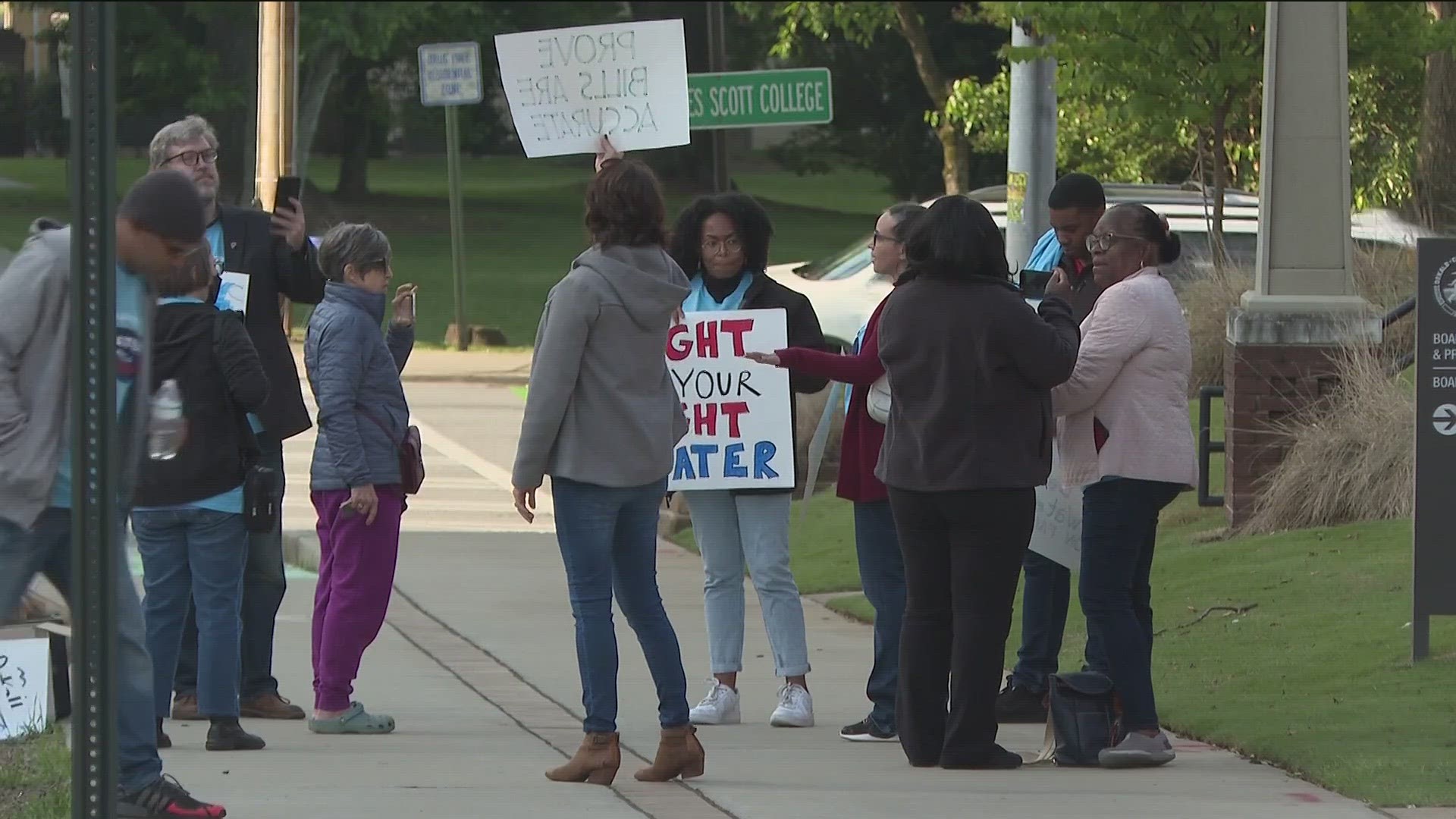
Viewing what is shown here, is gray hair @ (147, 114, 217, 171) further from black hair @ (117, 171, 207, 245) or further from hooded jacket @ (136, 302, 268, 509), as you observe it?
black hair @ (117, 171, 207, 245)

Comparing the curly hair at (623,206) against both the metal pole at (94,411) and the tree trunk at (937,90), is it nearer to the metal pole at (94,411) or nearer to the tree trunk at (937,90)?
the metal pole at (94,411)

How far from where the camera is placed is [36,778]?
6367 millimetres

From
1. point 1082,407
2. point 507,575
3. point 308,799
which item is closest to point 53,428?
point 308,799

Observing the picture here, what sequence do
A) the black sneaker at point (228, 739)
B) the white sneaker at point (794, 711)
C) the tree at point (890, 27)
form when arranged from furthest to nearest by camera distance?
the tree at point (890, 27) → the white sneaker at point (794, 711) → the black sneaker at point (228, 739)

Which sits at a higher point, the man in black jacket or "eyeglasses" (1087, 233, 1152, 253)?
"eyeglasses" (1087, 233, 1152, 253)

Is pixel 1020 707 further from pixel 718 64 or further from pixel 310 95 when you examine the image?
pixel 310 95

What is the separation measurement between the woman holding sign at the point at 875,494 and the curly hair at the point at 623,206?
2.80ft

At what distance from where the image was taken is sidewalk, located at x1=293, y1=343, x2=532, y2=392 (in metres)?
20.6

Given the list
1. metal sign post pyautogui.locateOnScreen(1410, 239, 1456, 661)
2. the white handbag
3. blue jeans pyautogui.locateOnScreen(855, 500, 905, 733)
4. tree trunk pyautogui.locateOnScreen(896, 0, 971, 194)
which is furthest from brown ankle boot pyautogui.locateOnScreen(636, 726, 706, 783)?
tree trunk pyautogui.locateOnScreen(896, 0, 971, 194)

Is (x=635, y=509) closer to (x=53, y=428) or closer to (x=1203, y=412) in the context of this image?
(x=53, y=428)

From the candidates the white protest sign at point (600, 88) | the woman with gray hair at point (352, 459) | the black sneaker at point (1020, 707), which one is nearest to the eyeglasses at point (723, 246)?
the white protest sign at point (600, 88)

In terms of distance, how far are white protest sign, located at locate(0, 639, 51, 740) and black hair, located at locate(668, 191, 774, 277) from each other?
241 centimetres

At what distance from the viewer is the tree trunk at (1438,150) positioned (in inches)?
579

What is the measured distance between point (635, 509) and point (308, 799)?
1.23m
